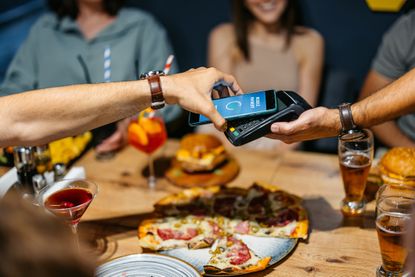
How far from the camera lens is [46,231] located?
733 mm

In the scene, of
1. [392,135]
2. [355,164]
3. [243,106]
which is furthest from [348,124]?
[392,135]

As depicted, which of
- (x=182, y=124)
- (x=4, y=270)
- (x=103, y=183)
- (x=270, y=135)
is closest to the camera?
(x=4, y=270)

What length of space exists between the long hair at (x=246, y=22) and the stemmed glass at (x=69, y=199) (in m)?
1.68

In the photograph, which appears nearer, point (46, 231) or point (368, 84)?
point (46, 231)

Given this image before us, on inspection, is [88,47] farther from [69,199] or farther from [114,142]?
[69,199]

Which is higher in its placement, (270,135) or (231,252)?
(270,135)

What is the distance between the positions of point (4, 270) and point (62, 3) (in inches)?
97.8

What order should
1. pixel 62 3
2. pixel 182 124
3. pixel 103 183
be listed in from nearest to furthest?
pixel 103 183 → pixel 62 3 → pixel 182 124

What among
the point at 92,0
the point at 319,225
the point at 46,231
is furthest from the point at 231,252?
the point at 92,0

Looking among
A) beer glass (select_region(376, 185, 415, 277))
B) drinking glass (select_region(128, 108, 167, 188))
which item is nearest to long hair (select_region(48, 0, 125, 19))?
drinking glass (select_region(128, 108, 167, 188))

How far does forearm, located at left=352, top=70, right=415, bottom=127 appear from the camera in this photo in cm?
166

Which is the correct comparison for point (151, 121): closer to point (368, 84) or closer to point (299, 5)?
point (368, 84)

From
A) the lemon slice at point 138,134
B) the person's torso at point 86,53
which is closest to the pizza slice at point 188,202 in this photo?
the lemon slice at point 138,134

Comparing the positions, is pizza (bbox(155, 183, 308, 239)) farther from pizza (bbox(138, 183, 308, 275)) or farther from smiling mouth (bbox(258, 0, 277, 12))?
smiling mouth (bbox(258, 0, 277, 12))
